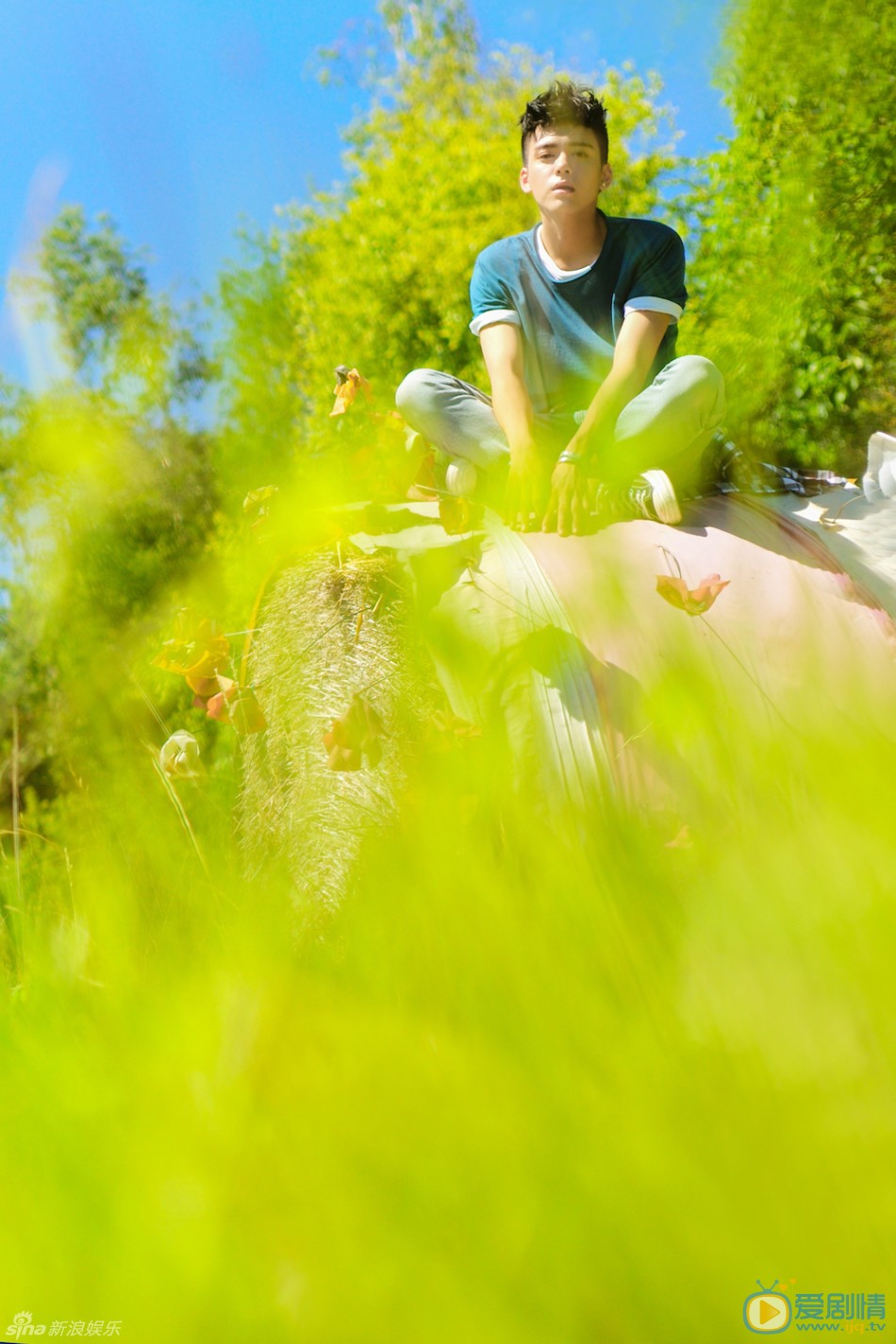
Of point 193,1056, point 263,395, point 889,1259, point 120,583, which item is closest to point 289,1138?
point 193,1056

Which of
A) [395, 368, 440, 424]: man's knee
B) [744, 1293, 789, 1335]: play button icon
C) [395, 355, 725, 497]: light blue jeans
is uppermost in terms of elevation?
[395, 368, 440, 424]: man's knee

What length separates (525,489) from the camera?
32.0 inches

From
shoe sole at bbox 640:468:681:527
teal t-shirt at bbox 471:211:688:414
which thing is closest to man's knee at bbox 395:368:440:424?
teal t-shirt at bbox 471:211:688:414

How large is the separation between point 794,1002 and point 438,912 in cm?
10

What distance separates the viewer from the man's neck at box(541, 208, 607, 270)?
0.92m

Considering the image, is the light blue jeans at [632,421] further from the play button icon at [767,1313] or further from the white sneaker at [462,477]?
the play button icon at [767,1313]

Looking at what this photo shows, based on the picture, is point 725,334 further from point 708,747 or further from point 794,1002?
point 794,1002

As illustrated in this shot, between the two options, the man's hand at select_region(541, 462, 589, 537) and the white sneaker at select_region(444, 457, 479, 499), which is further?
the white sneaker at select_region(444, 457, 479, 499)

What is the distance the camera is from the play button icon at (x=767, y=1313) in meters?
0.24

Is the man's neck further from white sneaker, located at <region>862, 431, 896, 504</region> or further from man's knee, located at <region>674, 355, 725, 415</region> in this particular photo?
white sneaker, located at <region>862, 431, 896, 504</region>

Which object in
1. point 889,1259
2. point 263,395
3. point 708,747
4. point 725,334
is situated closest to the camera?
point 889,1259

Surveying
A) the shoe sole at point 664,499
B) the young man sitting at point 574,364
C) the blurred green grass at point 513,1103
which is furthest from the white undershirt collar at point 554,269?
the blurred green grass at point 513,1103

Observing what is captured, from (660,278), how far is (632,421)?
166 millimetres

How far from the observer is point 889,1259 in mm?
243
